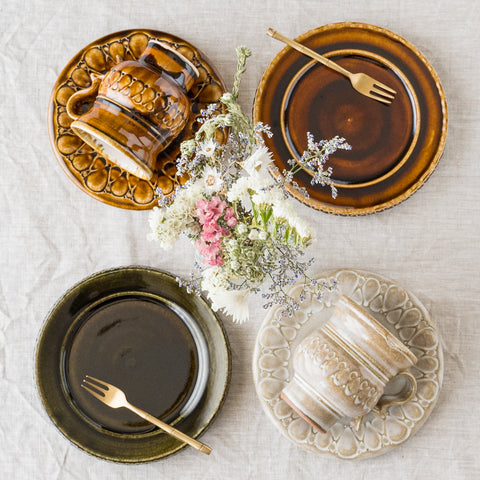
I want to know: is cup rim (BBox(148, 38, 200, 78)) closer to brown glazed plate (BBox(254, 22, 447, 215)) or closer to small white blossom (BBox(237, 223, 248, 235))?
brown glazed plate (BBox(254, 22, 447, 215))

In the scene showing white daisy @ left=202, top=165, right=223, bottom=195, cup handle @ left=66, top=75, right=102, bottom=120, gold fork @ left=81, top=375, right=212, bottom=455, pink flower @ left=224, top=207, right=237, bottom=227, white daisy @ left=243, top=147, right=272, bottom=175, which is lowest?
gold fork @ left=81, top=375, right=212, bottom=455

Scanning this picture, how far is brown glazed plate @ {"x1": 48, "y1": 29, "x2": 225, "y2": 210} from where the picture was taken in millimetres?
863

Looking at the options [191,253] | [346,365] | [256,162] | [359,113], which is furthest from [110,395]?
[359,113]

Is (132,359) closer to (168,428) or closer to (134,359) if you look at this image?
(134,359)

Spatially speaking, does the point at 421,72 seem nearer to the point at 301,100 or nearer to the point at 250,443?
the point at 301,100

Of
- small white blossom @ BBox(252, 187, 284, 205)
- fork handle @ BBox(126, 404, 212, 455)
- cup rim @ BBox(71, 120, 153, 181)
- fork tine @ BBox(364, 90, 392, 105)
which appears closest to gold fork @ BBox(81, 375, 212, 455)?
fork handle @ BBox(126, 404, 212, 455)

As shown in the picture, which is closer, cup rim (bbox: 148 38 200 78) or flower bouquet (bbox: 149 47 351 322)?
flower bouquet (bbox: 149 47 351 322)

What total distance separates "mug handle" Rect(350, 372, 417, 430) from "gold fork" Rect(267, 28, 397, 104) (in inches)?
17.6

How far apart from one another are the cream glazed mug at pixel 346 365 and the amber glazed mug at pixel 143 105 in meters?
0.36

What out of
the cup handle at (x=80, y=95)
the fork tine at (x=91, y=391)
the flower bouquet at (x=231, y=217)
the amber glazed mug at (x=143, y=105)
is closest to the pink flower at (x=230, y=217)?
the flower bouquet at (x=231, y=217)

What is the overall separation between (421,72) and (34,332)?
804mm

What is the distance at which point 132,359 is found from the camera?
3.05 feet

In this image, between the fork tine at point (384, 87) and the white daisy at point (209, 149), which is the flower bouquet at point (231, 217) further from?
the fork tine at point (384, 87)

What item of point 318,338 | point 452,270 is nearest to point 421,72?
point 452,270
